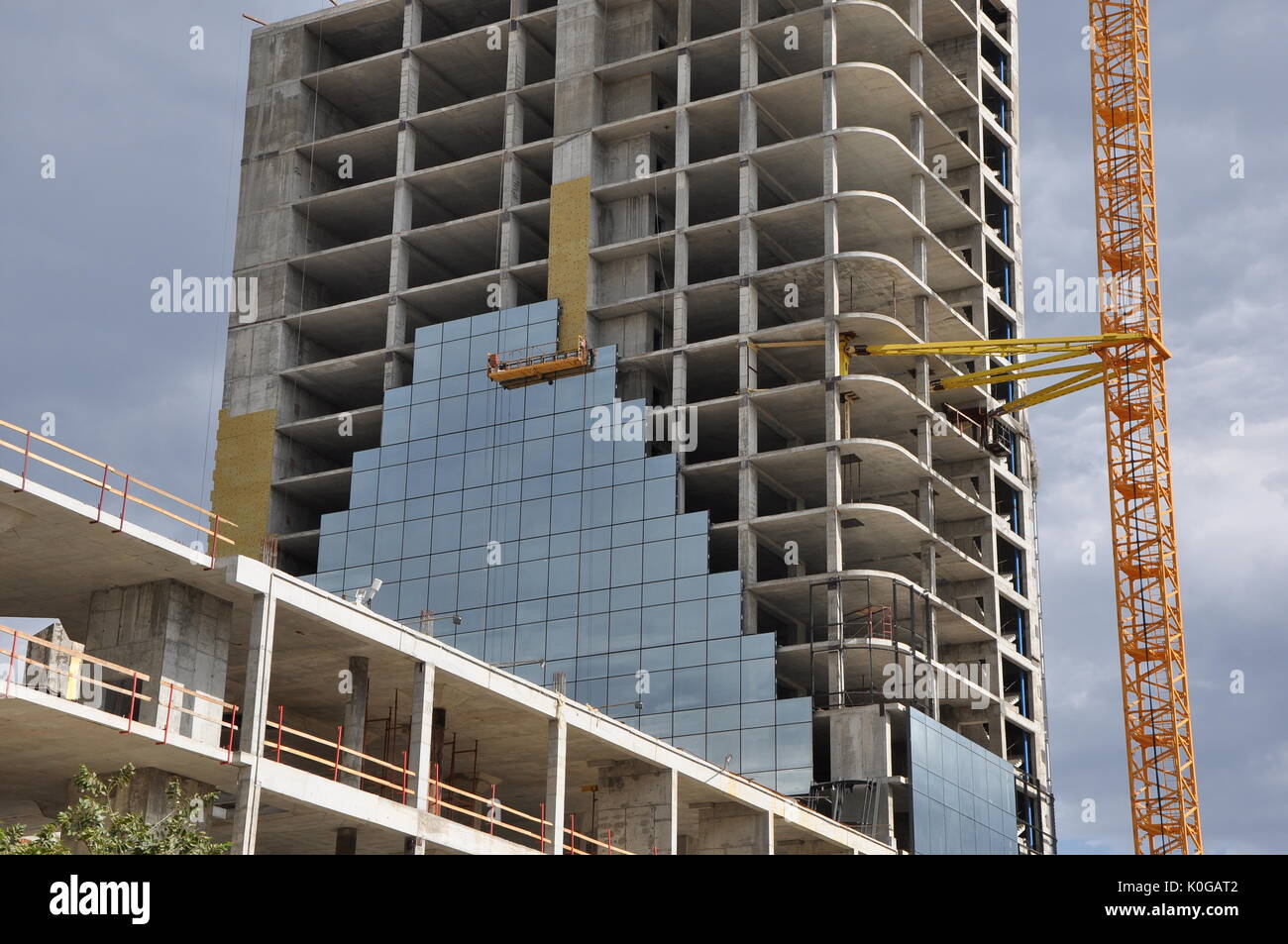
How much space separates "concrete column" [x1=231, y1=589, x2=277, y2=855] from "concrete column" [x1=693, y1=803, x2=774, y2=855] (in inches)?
926

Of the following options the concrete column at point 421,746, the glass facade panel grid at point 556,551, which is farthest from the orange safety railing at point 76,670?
the glass facade panel grid at point 556,551

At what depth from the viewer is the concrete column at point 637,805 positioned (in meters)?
64.8

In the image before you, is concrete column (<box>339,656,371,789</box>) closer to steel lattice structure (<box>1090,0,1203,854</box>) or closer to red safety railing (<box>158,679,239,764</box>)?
red safety railing (<box>158,679,239,764</box>)

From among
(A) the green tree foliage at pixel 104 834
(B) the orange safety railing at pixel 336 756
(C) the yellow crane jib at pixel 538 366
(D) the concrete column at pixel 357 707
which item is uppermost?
(C) the yellow crane jib at pixel 538 366

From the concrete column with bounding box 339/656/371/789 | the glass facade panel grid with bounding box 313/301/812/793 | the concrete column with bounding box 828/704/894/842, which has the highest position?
the glass facade panel grid with bounding box 313/301/812/793

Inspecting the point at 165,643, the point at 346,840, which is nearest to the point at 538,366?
the point at 346,840

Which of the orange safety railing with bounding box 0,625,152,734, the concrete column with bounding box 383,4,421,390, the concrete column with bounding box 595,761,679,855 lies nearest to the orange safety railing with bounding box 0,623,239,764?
the orange safety railing with bounding box 0,625,152,734

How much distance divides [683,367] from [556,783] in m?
41.4

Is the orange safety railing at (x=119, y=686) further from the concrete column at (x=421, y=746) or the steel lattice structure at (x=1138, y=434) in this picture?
the steel lattice structure at (x=1138, y=434)

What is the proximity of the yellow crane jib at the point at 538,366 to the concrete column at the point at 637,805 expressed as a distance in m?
36.1

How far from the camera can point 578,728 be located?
61656 millimetres

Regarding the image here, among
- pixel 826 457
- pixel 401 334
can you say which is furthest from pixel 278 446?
pixel 826 457

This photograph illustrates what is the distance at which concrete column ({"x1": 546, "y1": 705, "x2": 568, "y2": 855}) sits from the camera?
194 ft
